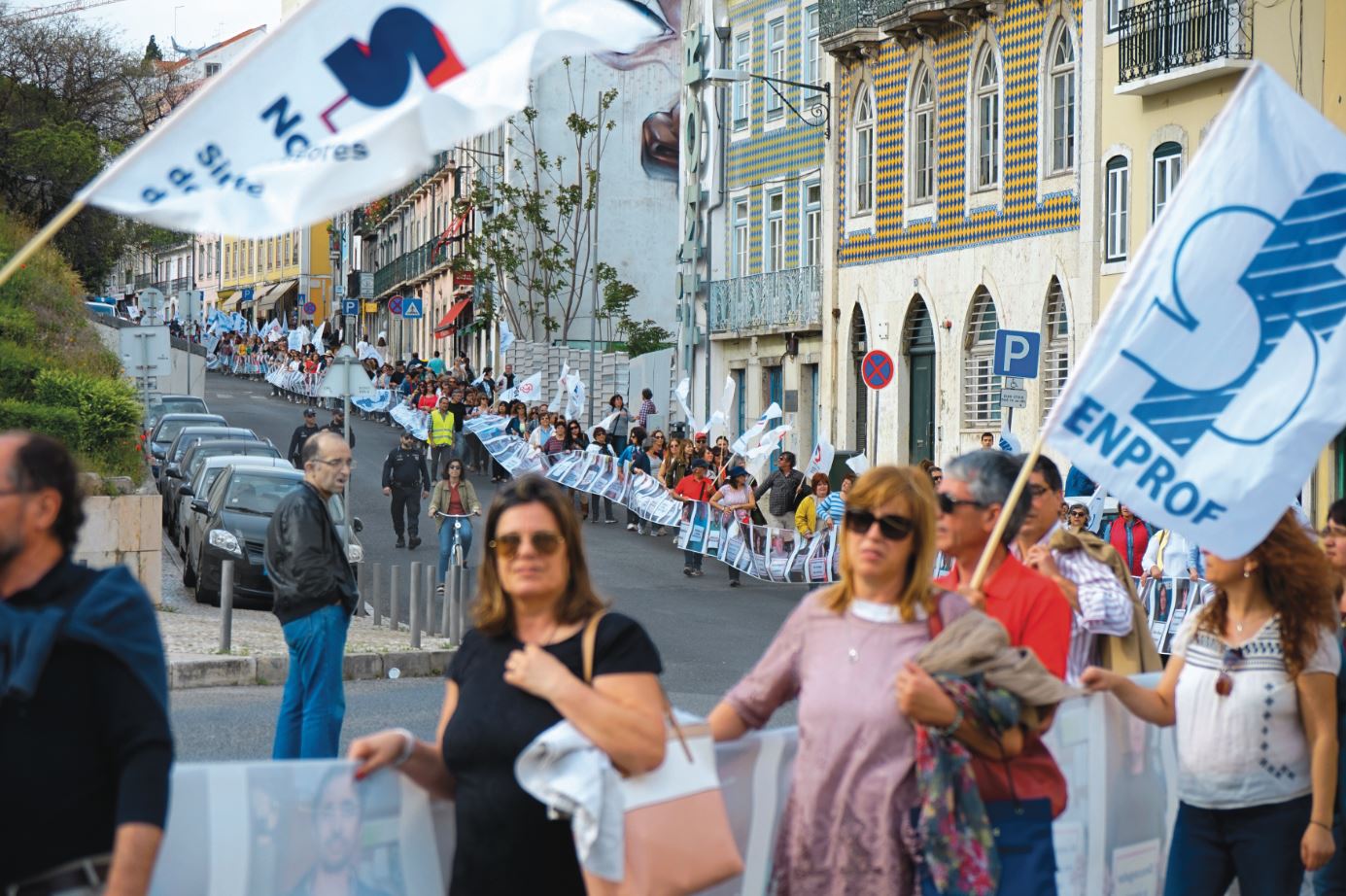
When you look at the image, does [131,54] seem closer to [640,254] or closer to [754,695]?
[640,254]

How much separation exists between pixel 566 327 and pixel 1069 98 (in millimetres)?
30989

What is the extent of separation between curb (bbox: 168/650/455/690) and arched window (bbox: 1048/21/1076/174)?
755 inches

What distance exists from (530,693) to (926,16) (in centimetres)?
3410


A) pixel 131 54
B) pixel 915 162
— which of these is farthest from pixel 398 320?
pixel 915 162

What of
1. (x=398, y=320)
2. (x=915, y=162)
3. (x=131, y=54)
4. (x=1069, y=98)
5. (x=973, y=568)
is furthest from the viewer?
(x=398, y=320)

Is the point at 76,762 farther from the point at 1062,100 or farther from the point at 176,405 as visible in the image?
the point at 176,405

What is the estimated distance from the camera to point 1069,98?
112 feet

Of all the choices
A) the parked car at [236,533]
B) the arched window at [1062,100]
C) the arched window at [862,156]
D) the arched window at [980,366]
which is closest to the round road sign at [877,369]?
the parked car at [236,533]

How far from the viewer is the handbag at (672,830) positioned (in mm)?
4730

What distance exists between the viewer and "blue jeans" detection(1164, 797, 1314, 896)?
627 centimetres

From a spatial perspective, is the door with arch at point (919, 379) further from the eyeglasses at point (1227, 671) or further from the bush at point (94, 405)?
the eyeglasses at point (1227, 671)

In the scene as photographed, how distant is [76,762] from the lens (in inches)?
159

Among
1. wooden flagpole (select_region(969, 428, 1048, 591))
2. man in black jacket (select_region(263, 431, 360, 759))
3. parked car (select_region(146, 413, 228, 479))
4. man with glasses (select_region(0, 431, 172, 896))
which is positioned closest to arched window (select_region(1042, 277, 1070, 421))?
parked car (select_region(146, 413, 228, 479))

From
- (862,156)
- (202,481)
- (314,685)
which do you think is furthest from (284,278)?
(314,685)
